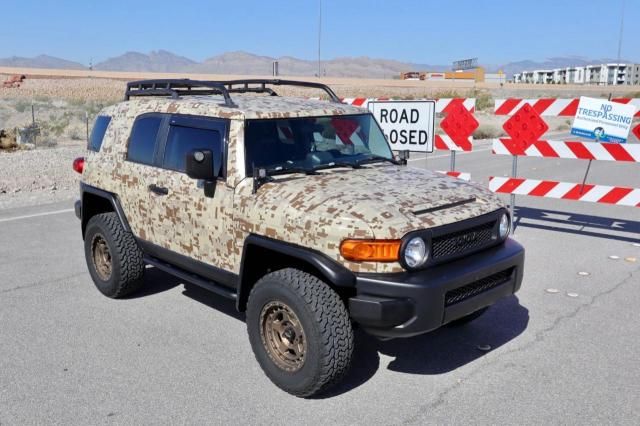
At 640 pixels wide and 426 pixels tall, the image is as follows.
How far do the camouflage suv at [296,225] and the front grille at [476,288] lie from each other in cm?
1

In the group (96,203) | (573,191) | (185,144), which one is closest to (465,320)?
(185,144)

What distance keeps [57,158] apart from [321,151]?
13.1 meters

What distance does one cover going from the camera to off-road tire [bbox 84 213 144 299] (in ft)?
19.0

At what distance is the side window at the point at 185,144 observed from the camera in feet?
16.0

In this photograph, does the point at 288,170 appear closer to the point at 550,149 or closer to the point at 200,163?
the point at 200,163

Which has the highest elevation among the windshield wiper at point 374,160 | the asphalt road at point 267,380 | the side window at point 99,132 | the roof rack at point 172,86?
the roof rack at point 172,86

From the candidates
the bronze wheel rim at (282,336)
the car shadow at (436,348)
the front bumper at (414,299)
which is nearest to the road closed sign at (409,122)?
the car shadow at (436,348)

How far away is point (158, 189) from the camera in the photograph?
5.32m

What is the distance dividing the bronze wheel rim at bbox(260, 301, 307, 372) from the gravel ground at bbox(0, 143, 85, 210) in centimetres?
766

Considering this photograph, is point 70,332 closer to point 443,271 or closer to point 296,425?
point 296,425

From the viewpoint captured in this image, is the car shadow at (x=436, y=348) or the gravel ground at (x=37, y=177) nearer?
the car shadow at (x=436, y=348)

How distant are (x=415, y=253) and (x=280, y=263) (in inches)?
42.2

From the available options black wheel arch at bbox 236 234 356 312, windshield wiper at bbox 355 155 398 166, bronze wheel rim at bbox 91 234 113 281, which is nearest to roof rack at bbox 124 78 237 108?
windshield wiper at bbox 355 155 398 166

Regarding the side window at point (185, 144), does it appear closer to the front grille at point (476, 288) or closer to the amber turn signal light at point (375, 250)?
the amber turn signal light at point (375, 250)
